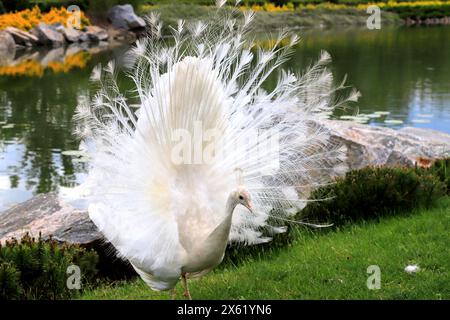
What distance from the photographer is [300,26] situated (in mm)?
48156

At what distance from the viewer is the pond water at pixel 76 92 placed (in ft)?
42.0

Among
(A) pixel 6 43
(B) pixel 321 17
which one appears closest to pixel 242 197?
(A) pixel 6 43

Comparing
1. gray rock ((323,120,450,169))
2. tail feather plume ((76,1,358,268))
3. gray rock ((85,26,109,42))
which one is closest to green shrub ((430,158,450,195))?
gray rock ((323,120,450,169))

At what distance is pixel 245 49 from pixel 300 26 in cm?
4331

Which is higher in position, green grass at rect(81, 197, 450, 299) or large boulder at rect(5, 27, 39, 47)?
green grass at rect(81, 197, 450, 299)

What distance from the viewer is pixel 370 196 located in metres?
7.35

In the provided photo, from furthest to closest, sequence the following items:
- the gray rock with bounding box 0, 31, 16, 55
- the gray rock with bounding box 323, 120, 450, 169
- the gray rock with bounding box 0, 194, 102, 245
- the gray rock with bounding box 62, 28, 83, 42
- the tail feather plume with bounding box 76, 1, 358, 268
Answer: the gray rock with bounding box 62, 28, 83, 42, the gray rock with bounding box 0, 31, 16, 55, the gray rock with bounding box 323, 120, 450, 169, the gray rock with bounding box 0, 194, 102, 245, the tail feather plume with bounding box 76, 1, 358, 268

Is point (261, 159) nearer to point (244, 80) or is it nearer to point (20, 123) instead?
point (244, 80)

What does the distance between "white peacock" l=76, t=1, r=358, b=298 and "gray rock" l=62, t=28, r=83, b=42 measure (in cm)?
3073

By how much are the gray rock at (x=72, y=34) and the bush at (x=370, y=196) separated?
30.0 m

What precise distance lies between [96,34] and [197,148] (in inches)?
1302

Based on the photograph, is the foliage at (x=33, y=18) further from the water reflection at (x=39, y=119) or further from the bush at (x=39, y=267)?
the bush at (x=39, y=267)

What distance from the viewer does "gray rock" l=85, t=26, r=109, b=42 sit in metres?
36.6

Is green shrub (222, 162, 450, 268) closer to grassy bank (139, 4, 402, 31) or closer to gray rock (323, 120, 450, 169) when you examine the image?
gray rock (323, 120, 450, 169)
